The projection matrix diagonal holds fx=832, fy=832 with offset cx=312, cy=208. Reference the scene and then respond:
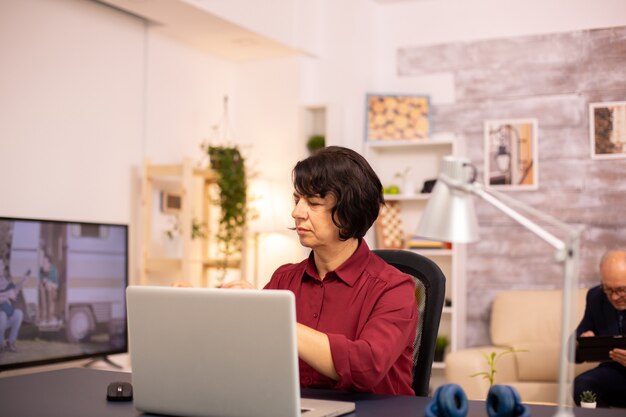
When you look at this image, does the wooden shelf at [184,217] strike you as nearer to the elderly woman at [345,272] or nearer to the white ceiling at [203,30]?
the white ceiling at [203,30]

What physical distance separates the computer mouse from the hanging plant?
343 cm

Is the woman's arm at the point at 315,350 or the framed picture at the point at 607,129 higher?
the framed picture at the point at 607,129

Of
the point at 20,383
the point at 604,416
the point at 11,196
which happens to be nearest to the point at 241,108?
the point at 11,196

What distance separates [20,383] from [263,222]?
3.52 m

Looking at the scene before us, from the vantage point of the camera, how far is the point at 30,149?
4.34m

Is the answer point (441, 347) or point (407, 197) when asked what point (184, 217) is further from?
point (441, 347)

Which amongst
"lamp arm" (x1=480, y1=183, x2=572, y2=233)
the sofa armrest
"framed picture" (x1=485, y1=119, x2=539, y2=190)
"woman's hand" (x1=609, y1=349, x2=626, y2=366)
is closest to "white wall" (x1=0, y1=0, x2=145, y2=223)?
the sofa armrest

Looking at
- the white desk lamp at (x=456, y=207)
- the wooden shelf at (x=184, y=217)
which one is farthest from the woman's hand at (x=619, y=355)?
the white desk lamp at (x=456, y=207)

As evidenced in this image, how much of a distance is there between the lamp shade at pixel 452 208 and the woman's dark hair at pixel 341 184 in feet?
2.32

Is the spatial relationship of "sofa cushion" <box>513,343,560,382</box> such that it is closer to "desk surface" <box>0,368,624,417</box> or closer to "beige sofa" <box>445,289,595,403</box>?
"beige sofa" <box>445,289,595,403</box>

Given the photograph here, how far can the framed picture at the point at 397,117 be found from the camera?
5.79 metres

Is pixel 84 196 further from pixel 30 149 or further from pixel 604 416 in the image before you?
pixel 604 416

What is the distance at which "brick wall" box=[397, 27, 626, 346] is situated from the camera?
17.4 feet

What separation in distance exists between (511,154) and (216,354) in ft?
14.4
